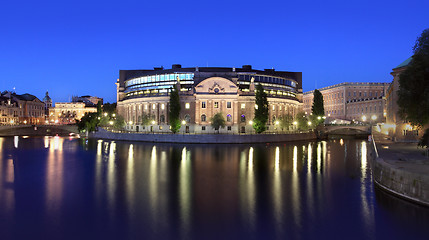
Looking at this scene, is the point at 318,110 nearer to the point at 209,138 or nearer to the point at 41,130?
the point at 209,138

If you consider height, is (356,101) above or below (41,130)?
above

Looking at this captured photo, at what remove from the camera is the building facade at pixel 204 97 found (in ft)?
281

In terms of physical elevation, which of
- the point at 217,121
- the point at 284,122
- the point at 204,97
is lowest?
the point at 284,122

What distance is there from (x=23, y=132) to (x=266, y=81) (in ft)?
325

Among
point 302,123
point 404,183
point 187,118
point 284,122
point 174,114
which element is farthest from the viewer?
point 302,123

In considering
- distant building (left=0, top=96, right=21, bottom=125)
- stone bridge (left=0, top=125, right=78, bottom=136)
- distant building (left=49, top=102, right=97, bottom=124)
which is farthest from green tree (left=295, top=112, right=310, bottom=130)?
distant building (left=49, top=102, right=97, bottom=124)

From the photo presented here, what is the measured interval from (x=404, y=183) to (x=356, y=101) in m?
114

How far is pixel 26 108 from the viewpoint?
157375 millimetres

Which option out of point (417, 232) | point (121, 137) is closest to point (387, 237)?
point (417, 232)

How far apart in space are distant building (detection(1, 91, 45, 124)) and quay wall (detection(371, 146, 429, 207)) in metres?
163

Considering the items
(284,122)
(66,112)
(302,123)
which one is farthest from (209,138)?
(66,112)

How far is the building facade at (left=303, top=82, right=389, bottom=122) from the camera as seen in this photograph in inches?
4570

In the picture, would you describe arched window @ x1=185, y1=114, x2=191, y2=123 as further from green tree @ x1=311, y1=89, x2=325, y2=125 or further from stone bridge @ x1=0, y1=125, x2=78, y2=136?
stone bridge @ x1=0, y1=125, x2=78, y2=136

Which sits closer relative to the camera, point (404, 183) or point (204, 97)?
point (404, 183)
